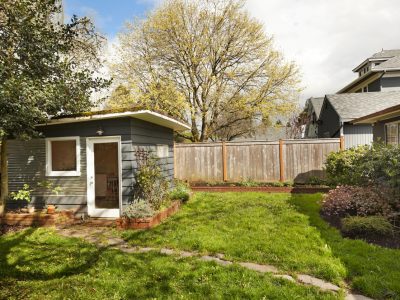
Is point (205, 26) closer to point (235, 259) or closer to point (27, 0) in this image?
point (27, 0)

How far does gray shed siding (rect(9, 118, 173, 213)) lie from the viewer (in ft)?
24.1

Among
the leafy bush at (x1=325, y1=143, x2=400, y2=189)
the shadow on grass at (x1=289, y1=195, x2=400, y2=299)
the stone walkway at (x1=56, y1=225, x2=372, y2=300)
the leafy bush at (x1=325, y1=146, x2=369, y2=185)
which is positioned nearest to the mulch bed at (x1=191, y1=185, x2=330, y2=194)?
the leafy bush at (x1=325, y1=146, x2=369, y2=185)

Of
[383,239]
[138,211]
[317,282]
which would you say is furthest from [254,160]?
[317,282]

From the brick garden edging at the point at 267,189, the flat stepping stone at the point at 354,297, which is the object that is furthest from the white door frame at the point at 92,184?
the flat stepping stone at the point at 354,297

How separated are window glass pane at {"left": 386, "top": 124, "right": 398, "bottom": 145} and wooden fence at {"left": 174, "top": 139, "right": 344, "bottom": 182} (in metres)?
1.73

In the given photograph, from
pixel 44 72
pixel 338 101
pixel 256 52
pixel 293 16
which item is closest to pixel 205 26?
pixel 256 52

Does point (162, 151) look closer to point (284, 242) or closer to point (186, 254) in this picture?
point (186, 254)

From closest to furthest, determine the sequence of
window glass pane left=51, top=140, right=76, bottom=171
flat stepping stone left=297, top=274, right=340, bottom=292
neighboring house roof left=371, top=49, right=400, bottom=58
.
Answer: flat stepping stone left=297, top=274, right=340, bottom=292 < window glass pane left=51, top=140, right=76, bottom=171 < neighboring house roof left=371, top=49, right=400, bottom=58

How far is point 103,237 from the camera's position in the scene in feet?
19.8

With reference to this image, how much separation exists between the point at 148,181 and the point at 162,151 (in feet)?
8.54

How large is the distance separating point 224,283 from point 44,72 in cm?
628

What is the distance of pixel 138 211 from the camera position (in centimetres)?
673

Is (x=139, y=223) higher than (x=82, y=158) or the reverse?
the reverse

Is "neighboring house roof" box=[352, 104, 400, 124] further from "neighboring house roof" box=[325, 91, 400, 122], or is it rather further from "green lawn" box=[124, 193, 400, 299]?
"neighboring house roof" box=[325, 91, 400, 122]
